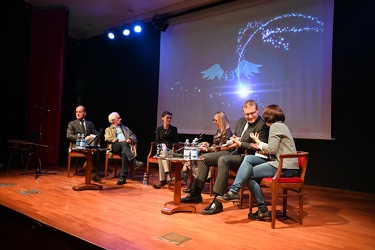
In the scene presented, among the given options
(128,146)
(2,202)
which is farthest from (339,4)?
(2,202)

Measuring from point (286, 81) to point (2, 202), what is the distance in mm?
4337

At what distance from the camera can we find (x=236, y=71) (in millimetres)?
5375

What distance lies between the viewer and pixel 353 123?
14.0ft

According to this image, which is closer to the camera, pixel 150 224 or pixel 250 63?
pixel 150 224

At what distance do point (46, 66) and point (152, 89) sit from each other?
2.45 meters

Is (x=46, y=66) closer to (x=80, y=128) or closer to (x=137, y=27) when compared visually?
(x=137, y=27)

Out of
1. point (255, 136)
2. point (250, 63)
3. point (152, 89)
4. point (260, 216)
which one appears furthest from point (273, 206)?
point (152, 89)

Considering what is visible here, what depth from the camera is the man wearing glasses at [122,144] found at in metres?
4.48

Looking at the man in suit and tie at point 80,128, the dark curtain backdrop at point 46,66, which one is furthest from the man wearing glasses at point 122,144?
the dark curtain backdrop at point 46,66

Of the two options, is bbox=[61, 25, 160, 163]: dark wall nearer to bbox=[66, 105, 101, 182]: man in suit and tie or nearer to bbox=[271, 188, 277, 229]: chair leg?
bbox=[66, 105, 101, 182]: man in suit and tie

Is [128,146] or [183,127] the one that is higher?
[183,127]

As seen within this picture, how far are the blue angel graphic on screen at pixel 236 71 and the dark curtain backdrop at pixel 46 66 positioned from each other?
334 cm

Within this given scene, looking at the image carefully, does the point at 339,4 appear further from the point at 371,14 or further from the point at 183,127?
the point at 183,127

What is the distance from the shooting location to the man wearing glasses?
4477 millimetres
